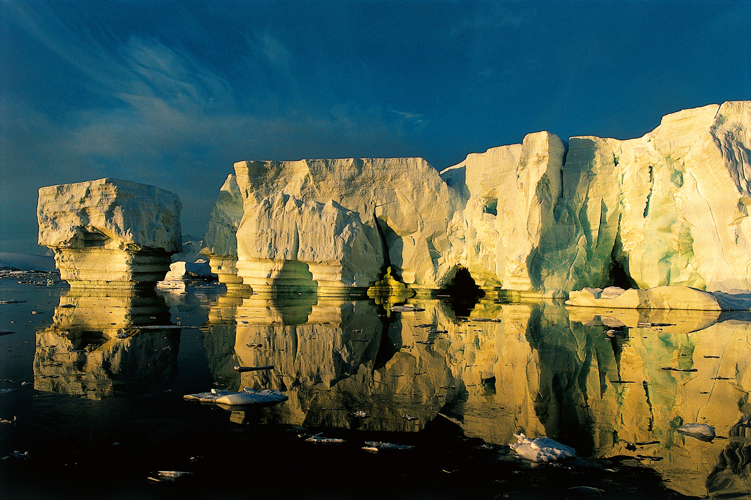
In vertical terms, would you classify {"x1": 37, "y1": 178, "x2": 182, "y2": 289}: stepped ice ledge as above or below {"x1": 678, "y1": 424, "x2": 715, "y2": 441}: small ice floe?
above

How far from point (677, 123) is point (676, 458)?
15760 millimetres

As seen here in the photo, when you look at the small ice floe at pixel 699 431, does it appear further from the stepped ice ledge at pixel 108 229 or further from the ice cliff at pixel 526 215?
the stepped ice ledge at pixel 108 229

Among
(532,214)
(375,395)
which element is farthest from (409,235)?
(375,395)

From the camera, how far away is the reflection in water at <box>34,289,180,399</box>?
5.19 m

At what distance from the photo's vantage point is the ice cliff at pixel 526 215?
46.9 feet

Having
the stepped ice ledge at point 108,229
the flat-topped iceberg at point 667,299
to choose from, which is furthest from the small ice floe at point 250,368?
the stepped ice ledge at point 108,229

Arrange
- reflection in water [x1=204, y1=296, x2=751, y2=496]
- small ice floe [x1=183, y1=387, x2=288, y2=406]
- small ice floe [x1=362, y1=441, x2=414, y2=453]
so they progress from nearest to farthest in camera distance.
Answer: small ice floe [x1=362, y1=441, x2=414, y2=453]
reflection in water [x1=204, y1=296, x2=751, y2=496]
small ice floe [x1=183, y1=387, x2=288, y2=406]

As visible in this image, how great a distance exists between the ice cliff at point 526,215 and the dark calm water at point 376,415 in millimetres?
7845

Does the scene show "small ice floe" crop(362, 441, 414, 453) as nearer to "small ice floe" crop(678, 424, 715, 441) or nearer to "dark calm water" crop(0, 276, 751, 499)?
"dark calm water" crop(0, 276, 751, 499)

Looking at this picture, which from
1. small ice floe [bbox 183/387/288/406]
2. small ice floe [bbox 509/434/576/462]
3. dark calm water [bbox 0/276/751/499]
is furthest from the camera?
small ice floe [bbox 183/387/288/406]

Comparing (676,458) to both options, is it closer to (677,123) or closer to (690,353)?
(690,353)

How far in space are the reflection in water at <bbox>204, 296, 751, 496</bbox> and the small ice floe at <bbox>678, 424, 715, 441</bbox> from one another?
74 millimetres

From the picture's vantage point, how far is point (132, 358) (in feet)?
21.4

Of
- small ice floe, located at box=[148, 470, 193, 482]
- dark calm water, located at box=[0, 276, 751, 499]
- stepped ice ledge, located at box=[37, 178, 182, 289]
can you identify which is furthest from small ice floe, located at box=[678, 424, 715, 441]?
stepped ice ledge, located at box=[37, 178, 182, 289]
